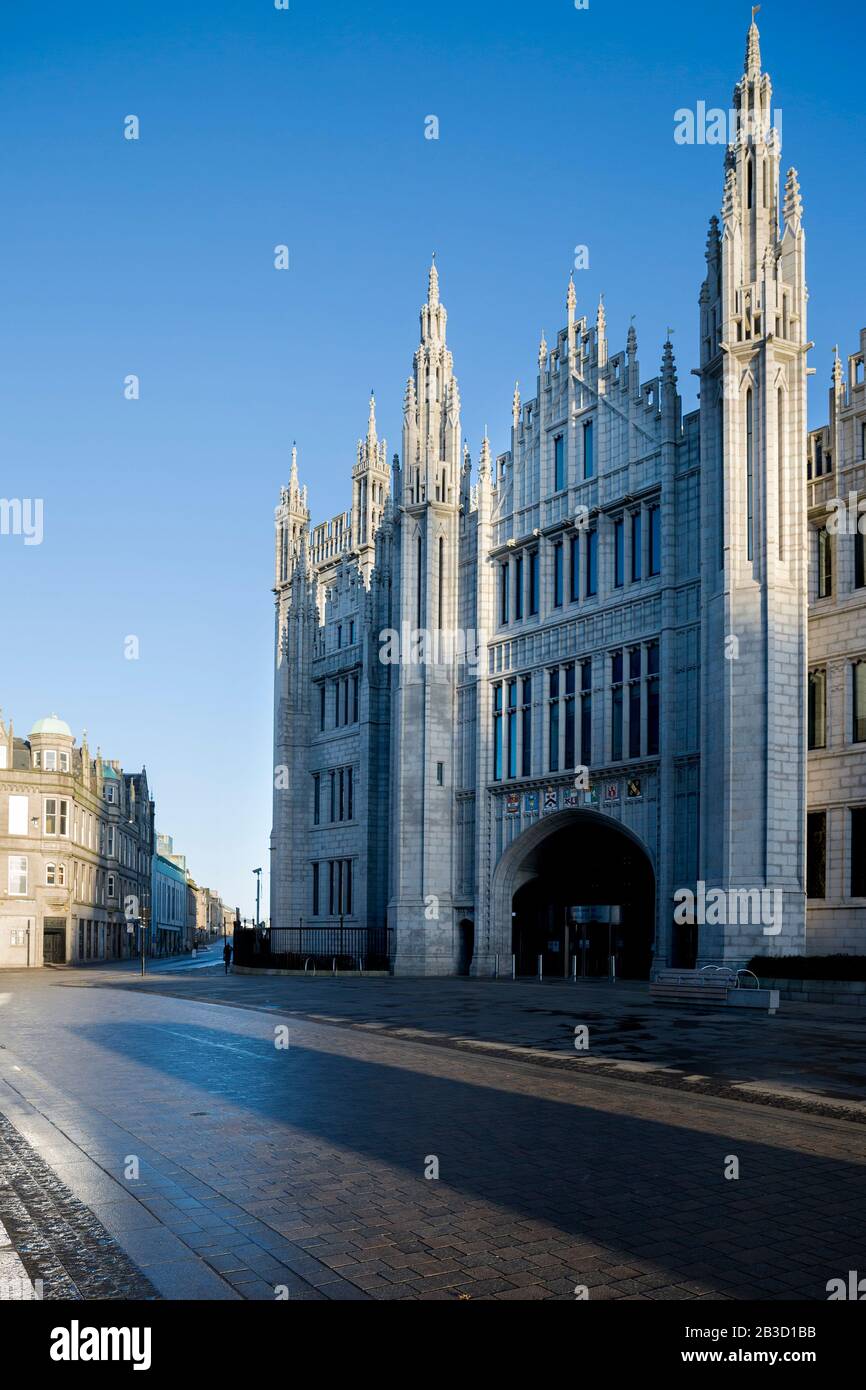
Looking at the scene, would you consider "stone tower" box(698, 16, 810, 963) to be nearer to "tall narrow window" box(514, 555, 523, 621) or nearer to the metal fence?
"tall narrow window" box(514, 555, 523, 621)

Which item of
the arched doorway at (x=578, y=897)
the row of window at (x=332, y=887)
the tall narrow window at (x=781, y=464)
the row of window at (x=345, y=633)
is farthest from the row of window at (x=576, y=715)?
the row of window at (x=345, y=633)

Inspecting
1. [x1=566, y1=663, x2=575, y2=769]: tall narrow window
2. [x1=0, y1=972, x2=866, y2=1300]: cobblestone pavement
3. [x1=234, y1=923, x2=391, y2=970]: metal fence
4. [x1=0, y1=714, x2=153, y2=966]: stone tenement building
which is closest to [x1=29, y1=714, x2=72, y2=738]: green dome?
[x1=0, y1=714, x2=153, y2=966]: stone tenement building

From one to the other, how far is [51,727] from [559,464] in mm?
37576

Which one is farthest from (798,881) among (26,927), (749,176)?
(26,927)

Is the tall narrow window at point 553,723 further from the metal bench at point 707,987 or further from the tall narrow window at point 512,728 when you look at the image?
the metal bench at point 707,987

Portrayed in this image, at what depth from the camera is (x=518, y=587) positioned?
46906mm

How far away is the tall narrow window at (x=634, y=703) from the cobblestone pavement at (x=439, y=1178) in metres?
24.0

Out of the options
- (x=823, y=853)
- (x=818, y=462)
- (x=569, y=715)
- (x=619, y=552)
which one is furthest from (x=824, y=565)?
(x=569, y=715)

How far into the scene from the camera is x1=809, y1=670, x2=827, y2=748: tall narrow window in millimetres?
33688

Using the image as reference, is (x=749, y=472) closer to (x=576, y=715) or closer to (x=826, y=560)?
(x=826, y=560)

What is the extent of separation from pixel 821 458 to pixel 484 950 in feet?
72.8

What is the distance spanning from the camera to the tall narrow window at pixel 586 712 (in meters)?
42.3

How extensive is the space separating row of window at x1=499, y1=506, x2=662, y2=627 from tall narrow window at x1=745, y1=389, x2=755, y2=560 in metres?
5.40

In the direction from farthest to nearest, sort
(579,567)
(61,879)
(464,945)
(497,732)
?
1. (61,879)
2. (464,945)
3. (497,732)
4. (579,567)
